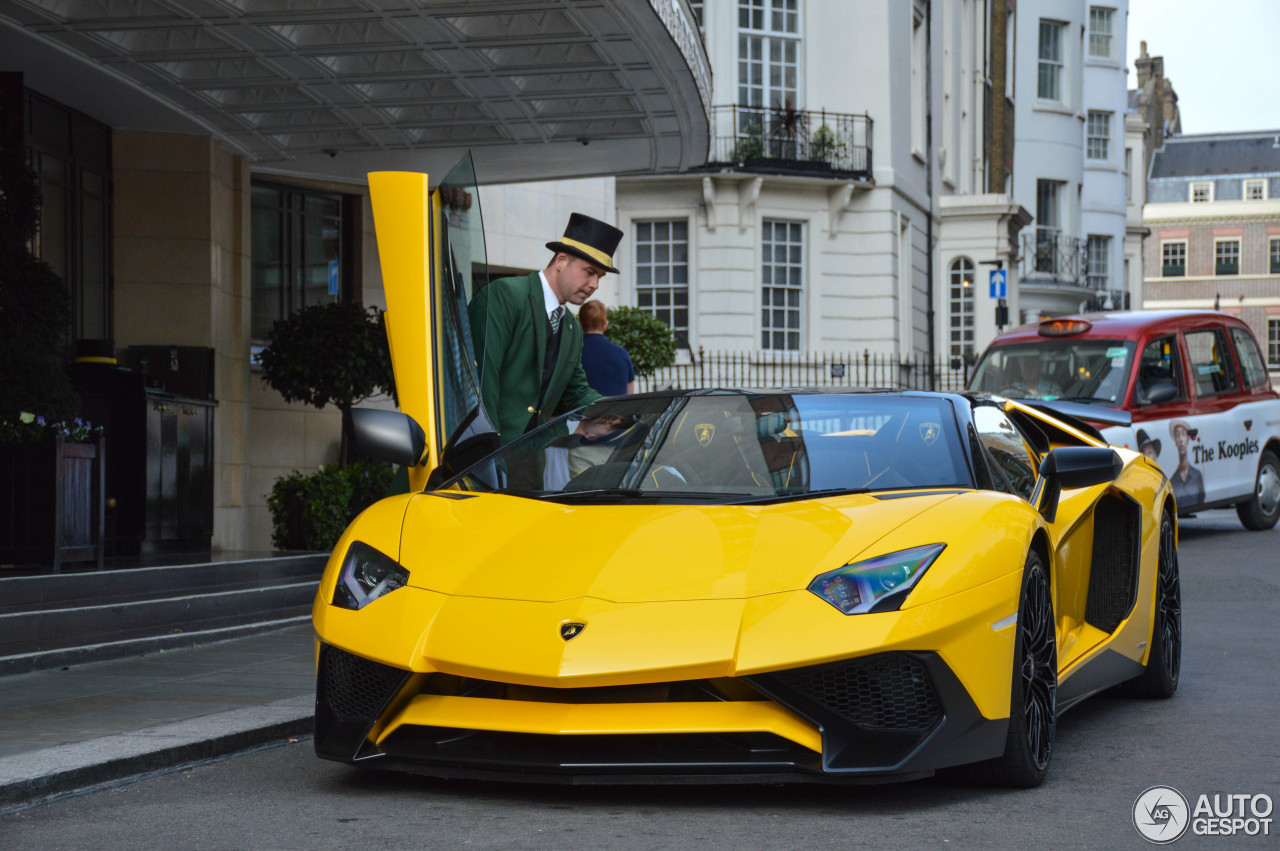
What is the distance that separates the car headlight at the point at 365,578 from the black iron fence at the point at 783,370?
21282 mm

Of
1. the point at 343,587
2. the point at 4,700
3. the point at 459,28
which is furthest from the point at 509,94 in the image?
the point at 343,587

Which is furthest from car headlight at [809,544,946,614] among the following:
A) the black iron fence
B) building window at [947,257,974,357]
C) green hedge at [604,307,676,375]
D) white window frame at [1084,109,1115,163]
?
white window frame at [1084,109,1115,163]

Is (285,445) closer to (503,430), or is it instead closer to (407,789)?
(503,430)

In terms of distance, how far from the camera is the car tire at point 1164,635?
20.4 feet

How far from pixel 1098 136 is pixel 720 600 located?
1924 inches

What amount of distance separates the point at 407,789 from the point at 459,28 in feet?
24.2

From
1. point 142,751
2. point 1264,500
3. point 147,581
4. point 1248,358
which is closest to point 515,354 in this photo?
point 142,751

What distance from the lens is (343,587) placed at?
14.8ft

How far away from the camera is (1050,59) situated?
43.7 m

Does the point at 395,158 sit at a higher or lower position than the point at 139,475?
higher

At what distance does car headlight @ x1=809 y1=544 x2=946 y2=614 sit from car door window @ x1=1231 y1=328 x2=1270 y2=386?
1238 cm

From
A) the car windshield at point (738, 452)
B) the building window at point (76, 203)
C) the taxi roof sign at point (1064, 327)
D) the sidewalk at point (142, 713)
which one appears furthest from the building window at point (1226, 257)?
the car windshield at point (738, 452)

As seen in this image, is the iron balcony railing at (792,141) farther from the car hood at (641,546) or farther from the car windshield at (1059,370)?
the car hood at (641,546)

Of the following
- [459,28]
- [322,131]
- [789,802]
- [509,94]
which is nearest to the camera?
[789,802]
